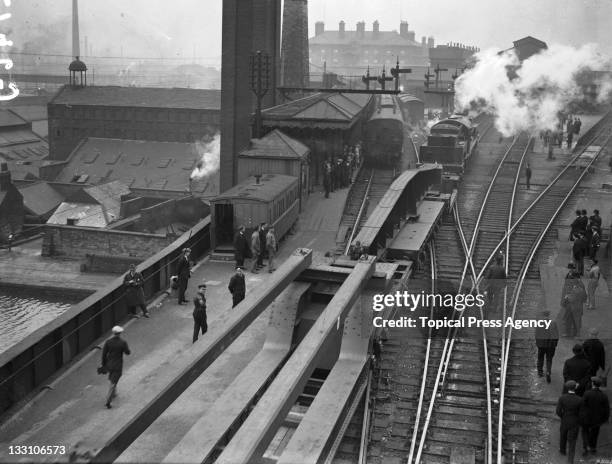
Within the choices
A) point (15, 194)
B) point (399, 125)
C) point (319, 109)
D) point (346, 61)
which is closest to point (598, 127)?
point (399, 125)

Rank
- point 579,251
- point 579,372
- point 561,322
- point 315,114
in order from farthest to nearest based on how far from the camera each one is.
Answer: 1. point 315,114
2. point 579,251
3. point 561,322
4. point 579,372

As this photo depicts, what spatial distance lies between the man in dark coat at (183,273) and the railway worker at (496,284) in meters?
6.19

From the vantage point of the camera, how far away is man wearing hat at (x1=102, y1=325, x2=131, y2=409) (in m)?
10.9

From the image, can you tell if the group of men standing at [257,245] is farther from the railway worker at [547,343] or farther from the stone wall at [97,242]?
the stone wall at [97,242]

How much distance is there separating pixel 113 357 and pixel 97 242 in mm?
26265

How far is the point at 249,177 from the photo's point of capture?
24.6m

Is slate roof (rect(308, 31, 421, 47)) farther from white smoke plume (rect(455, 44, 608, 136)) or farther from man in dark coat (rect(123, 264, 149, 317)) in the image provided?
man in dark coat (rect(123, 264, 149, 317))

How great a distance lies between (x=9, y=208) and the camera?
42812 millimetres

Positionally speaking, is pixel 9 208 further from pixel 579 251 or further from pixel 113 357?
pixel 113 357

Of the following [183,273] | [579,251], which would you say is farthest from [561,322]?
[183,273]

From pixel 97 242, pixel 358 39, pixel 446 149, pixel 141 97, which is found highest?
pixel 358 39

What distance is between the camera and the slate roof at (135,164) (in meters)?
51.6

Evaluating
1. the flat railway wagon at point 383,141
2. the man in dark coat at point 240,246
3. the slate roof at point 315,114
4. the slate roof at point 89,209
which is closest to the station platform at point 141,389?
the man in dark coat at point 240,246

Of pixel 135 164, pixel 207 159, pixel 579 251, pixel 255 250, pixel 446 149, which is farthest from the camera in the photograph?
pixel 135 164
